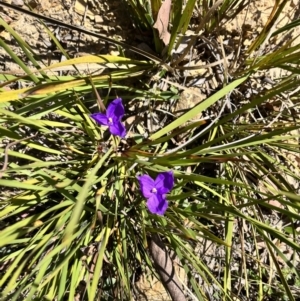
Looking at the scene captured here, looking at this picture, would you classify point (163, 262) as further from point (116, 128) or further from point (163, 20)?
point (163, 20)

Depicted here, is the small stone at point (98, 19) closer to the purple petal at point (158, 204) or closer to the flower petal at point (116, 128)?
the flower petal at point (116, 128)

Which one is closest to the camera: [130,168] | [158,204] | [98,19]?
[158,204]

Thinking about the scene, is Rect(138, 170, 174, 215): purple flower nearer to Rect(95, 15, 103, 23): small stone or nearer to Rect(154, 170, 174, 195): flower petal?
Rect(154, 170, 174, 195): flower petal

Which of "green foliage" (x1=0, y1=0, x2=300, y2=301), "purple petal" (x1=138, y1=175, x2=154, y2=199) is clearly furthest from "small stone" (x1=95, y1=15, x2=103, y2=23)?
"purple petal" (x1=138, y1=175, x2=154, y2=199)

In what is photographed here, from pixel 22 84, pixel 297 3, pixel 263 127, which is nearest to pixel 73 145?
pixel 22 84

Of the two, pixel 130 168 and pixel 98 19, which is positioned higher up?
pixel 98 19

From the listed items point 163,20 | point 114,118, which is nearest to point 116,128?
point 114,118

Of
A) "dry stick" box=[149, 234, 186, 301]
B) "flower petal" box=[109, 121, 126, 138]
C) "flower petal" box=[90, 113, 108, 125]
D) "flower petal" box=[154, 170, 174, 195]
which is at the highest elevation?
"flower petal" box=[90, 113, 108, 125]
